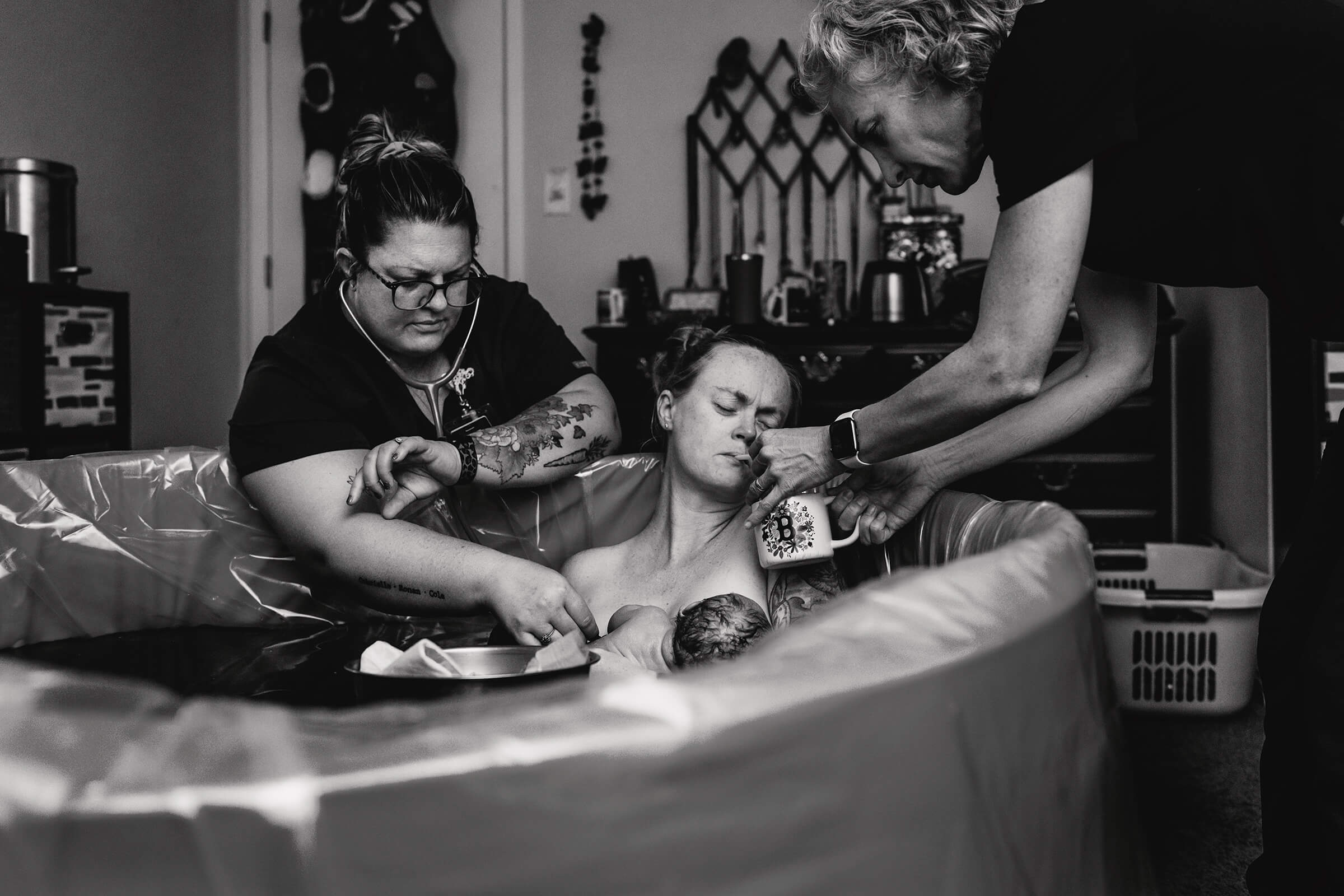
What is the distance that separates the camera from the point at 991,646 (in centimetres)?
60

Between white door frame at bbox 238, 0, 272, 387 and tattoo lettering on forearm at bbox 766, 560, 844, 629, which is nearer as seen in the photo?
tattoo lettering on forearm at bbox 766, 560, 844, 629

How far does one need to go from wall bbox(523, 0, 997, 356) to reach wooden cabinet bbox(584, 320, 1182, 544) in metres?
0.69

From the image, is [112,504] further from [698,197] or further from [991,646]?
[698,197]

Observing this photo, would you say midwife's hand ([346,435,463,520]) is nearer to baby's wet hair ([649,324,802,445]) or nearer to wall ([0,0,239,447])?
baby's wet hair ([649,324,802,445])

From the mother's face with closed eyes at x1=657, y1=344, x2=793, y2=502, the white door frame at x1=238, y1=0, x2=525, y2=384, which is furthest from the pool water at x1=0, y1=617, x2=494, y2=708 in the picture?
the white door frame at x1=238, y1=0, x2=525, y2=384

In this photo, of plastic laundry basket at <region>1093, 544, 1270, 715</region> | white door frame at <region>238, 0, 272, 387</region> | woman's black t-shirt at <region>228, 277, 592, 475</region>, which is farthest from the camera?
white door frame at <region>238, 0, 272, 387</region>

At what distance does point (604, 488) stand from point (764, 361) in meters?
0.38

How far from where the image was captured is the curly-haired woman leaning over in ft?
2.99

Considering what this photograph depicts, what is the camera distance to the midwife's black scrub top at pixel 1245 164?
2.97 ft

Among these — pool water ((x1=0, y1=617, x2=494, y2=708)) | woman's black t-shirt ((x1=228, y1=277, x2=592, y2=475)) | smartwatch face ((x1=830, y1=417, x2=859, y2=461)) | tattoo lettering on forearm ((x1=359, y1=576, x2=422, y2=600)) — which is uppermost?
woman's black t-shirt ((x1=228, y1=277, x2=592, y2=475))

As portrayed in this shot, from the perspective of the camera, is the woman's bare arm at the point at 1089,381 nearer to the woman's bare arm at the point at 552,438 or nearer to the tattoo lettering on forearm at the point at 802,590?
the tattoo lettering on forearm at the point at 802,590

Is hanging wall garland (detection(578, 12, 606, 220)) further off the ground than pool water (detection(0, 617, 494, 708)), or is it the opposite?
hanging wall garland (detection(578, 12, 606, 220))

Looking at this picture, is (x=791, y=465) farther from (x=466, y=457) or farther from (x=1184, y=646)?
(x=1184, y=646)

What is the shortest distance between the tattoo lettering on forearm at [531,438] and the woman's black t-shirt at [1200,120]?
32.9 inches
